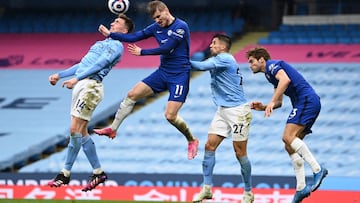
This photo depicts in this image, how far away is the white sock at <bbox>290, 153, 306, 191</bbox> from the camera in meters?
11.3

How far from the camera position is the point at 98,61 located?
11.5 m

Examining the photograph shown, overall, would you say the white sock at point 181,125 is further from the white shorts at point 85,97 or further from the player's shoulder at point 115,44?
the player's shoulder at point 115,44

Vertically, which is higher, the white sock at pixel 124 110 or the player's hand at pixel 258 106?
the player's hand at pixel 258 106

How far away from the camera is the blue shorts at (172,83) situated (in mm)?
11570

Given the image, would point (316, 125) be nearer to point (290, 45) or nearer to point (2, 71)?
point (290, 45)

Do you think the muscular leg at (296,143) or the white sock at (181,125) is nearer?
the muscular leg at (296,143)

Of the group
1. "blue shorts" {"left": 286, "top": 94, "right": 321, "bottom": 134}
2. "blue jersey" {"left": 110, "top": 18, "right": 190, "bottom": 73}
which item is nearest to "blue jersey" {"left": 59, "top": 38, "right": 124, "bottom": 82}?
"blue jersey" {"left": 110, "top": 18, "right": 190, "bottom": 73}

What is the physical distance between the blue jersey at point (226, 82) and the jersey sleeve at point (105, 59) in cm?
104

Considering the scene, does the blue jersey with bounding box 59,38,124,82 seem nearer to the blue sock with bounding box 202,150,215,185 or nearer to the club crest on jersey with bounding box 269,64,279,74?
the blue sock with bounding box 202,150,215,185

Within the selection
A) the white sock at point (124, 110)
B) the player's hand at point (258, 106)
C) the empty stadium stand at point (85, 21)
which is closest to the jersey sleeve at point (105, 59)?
the white sock at point (124, 110)

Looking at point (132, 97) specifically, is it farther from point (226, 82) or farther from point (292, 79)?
point (292, 79)

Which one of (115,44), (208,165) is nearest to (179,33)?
(115,44)

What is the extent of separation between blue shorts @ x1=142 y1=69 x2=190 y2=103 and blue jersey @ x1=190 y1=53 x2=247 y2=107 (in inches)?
10.5

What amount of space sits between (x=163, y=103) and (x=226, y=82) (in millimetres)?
9145
